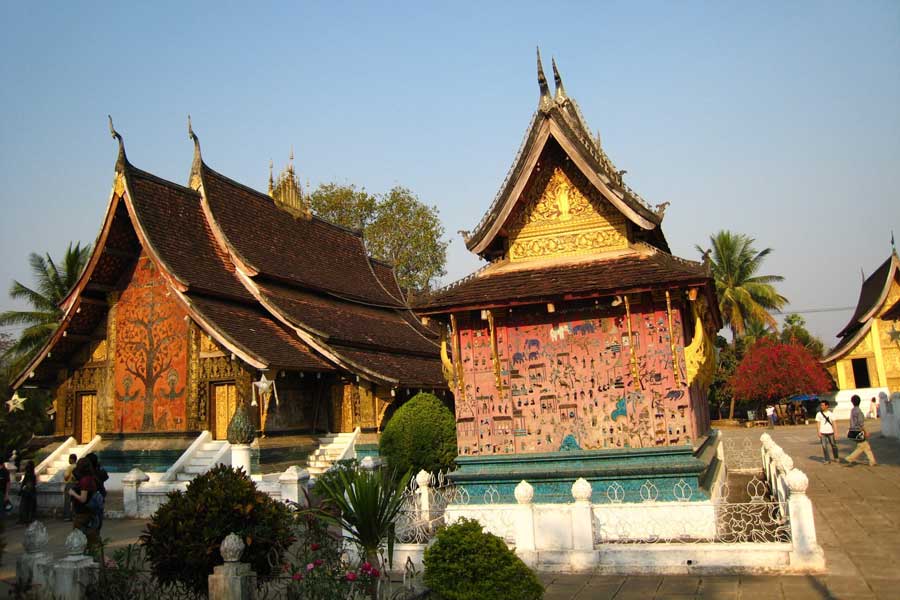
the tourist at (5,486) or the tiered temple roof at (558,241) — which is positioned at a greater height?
the tiered temple roof at (558,241)

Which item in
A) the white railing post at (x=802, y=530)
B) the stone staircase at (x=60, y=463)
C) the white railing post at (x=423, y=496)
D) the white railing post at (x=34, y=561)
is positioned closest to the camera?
the white railing post at (x=34, y=561)

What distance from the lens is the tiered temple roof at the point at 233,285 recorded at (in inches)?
732

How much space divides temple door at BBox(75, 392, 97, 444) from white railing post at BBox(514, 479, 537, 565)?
51.0ft

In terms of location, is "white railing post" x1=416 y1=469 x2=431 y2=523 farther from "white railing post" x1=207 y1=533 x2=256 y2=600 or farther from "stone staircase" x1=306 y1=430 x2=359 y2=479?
"stone staircase" x1=306 y1=430 x2=359 y2=479

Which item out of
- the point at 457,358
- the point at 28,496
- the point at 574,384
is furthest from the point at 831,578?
the point at 28,496

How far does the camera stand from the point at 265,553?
24.8ft

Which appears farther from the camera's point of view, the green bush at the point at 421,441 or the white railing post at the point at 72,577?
the green bush at the point at 421,441

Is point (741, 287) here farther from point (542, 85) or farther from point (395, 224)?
point (542, 85)

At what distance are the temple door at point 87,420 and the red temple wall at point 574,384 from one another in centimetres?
1302

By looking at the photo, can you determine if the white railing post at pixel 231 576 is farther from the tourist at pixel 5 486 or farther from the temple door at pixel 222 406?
the tourist at pixel 5 486

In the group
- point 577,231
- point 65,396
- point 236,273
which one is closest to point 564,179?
point 577,231

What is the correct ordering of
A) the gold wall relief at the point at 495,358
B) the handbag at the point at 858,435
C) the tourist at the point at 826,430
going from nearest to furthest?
1. the gold wall relief at the point at 495,358
2. the handbag at the point at 858,435
3. the tourist at the point at 826,430

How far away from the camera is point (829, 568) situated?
26.7 ft

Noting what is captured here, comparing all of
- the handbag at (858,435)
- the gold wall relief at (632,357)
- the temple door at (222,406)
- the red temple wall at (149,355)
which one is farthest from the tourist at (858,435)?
the red temple wall at (149,355)
